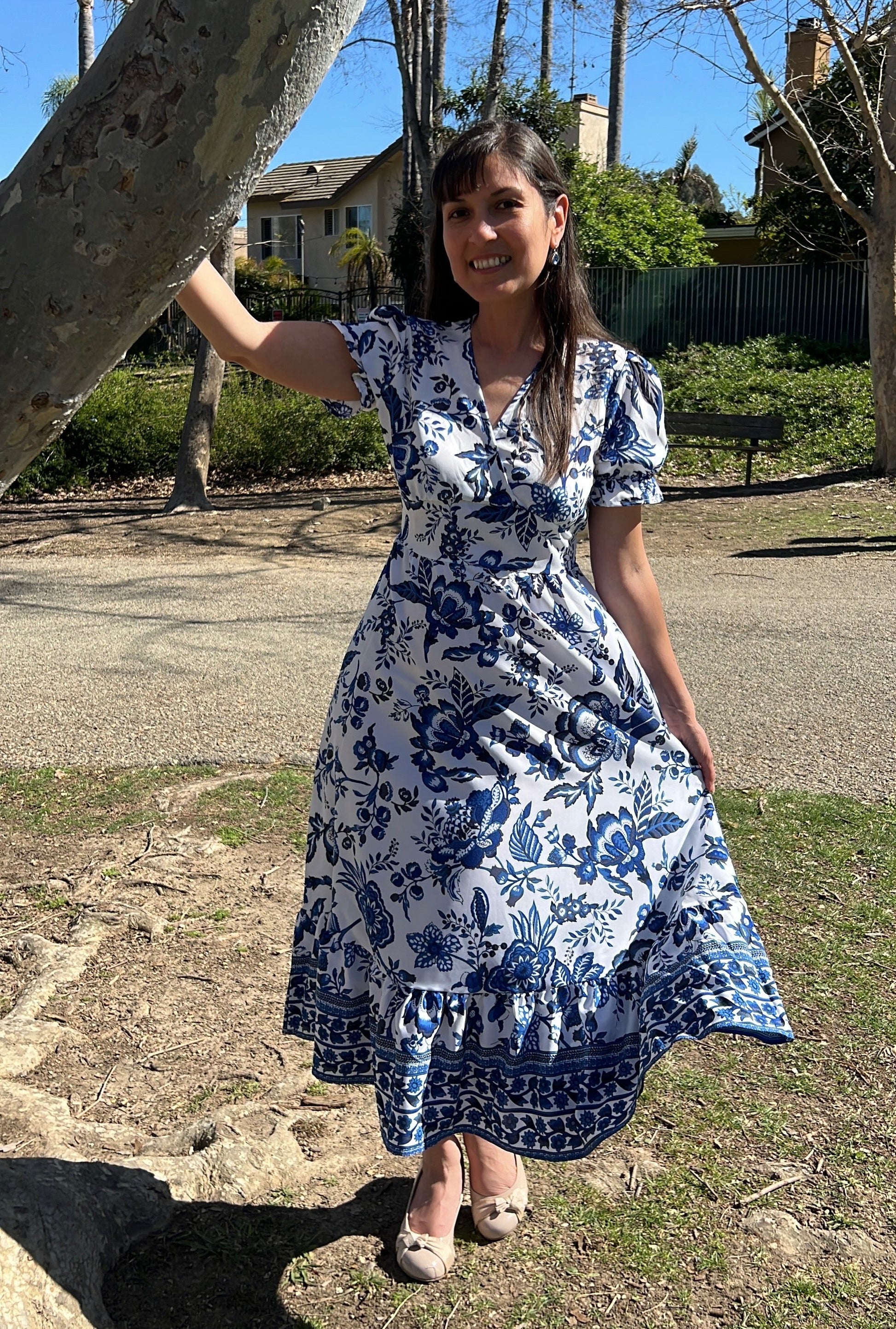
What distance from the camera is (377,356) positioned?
2.30 m

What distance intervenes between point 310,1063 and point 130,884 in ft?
4.14

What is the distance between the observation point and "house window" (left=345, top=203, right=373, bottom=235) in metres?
44.1

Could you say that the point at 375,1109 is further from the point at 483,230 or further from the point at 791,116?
the point at 791,116

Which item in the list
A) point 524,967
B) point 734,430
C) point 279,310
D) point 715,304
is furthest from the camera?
point 279,310

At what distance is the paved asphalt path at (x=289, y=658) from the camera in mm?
5691

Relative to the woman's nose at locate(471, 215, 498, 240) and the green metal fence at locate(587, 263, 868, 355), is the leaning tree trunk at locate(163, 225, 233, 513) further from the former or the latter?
the woman's nose at locate(471, 215, 498, 240)

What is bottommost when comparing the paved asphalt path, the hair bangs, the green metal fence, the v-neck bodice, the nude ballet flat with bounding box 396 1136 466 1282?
the nude ballet flat with bounding box 396 1136 466 1282

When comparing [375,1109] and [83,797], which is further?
[83,797]

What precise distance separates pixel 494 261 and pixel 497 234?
48mm

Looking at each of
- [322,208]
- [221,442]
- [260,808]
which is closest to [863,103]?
[221,442]

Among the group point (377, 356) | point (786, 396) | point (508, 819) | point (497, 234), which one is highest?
point (786, 396)

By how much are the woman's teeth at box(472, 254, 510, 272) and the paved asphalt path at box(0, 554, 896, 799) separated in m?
3.36

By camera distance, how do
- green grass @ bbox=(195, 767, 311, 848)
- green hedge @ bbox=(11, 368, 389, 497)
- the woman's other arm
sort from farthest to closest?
1. green hedge @ bbox=(11, 368, 389, 497)
2. green grass @ bbox=(195, 767, 311, 848)
3. the woman's other arm

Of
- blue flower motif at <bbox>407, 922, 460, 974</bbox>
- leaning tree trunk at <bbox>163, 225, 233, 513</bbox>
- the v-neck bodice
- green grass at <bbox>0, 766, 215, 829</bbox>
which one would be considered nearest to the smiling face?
the v-neck bodice
